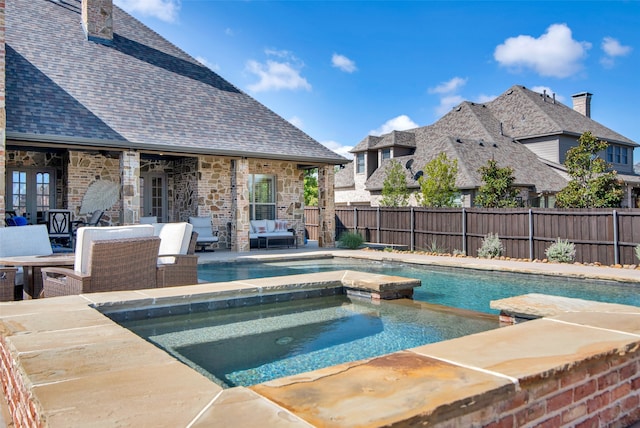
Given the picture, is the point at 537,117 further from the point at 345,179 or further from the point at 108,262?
the point at 108,262

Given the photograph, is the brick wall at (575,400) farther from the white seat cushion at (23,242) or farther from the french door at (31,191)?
the french door at (31,191)

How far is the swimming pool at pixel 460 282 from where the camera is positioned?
22.3ft

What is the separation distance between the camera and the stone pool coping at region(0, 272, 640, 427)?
175 centimetres

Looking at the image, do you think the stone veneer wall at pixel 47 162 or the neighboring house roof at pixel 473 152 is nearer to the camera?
the stone veneer wall at pixel 47 162

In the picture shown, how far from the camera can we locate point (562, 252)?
10984 millimetres

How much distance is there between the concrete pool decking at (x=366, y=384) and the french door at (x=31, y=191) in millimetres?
10959

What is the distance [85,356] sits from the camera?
2.59 meters

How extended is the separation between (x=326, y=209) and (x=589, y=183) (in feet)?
24.4

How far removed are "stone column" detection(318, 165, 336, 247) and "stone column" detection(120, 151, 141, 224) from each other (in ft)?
18.6

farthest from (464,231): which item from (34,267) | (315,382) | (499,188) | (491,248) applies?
(315,382)

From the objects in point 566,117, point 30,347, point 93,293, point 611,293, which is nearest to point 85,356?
point 30,347

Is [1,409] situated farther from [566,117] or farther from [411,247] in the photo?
[566,117]

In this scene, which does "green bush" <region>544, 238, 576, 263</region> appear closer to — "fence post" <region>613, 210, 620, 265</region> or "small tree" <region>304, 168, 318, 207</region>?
"fence post" <region>613, 210, 620, 265</region>

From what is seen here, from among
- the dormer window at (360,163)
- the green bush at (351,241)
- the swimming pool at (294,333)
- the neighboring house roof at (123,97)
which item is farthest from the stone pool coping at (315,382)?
the dormer window at (360,163)
